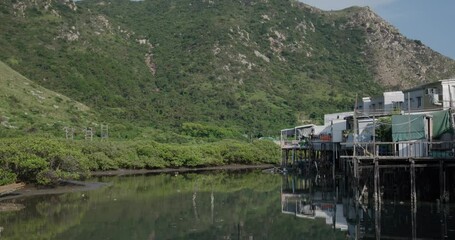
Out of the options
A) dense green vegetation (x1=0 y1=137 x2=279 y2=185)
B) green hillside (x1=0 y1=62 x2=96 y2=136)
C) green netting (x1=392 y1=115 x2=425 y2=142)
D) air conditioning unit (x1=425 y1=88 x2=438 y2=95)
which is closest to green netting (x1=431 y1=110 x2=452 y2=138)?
green netting (x1=392 y1=115 x2=425 y2=142)

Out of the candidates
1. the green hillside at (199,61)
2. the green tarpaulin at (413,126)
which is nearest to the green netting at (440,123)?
the green tarpaulin at (413,126)

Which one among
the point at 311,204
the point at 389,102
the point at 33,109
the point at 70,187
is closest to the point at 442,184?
the point at 311,204

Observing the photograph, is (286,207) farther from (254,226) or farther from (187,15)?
(187,15)

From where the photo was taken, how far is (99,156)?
8194 centimetres

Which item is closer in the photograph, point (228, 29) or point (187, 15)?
point (228, 29)

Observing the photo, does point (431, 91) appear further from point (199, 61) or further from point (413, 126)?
point (199, 61)

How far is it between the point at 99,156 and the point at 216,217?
150 ft

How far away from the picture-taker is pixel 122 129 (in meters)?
112

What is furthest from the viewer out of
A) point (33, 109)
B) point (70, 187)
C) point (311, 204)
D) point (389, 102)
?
point (33, 109)

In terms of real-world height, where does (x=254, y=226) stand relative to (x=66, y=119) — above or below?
below

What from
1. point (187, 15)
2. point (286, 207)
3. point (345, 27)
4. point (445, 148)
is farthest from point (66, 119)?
point (345, 27)

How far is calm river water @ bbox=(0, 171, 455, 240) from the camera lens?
33219 millimetres

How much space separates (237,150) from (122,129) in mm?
24924

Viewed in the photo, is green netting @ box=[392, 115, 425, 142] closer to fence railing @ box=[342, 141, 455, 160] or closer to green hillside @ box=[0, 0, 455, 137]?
fence railing @ box=[342, 141, 455, 160]
